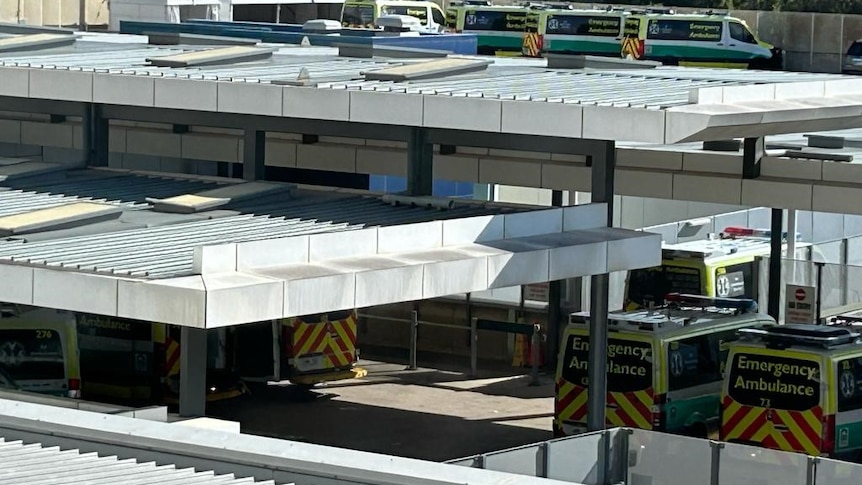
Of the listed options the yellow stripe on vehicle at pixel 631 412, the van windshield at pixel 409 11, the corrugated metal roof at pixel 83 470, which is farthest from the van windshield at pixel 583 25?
the corrugated metal roof at pixel 83 470

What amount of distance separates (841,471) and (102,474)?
23.2 ft

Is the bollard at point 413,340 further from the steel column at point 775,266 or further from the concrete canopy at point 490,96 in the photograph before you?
the steel column at point 775,266

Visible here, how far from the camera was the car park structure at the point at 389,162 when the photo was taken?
16.9 metres

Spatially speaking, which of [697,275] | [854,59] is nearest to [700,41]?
[854,59]

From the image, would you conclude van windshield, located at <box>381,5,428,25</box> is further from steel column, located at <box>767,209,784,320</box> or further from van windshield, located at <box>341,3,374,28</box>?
steel column, located at <box>767,209,784,320</box>

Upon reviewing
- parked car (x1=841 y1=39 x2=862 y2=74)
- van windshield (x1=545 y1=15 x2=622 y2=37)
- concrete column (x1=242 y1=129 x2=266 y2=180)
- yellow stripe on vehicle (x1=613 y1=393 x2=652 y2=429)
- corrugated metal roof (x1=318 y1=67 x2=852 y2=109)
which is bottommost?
yellow stripe on vehicle (x1=613 y1=393 x2=652 y2=429)

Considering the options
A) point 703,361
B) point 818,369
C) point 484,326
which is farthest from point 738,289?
point 818,369

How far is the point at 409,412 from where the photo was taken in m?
26.0

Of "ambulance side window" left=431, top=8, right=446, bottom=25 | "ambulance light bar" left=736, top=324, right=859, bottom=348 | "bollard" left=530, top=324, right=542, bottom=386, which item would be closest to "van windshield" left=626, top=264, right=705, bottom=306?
"bollard" left=530, top=324, right=542, bottom=386

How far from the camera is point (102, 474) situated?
37.1 feet

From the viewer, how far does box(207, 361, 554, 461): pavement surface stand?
2412cm

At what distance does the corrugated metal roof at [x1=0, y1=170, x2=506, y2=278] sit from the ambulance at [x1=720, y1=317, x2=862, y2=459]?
3.28m

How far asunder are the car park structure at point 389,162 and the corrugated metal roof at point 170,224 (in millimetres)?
69

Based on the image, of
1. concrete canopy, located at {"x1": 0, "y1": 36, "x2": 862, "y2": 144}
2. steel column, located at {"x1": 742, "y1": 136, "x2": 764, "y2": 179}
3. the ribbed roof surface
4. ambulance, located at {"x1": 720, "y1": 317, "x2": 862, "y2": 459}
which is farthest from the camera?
steel column, located at {"x1": 742, "y1": 136, "x2": 764, "y2": 179}
